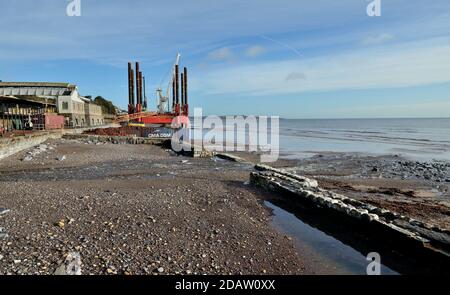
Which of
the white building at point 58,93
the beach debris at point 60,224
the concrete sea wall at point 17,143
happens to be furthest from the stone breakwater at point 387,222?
the white building at point 58,93

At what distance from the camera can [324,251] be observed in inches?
253

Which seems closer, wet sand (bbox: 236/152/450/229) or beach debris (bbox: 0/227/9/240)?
beach debris (bbox: 0/227/9/240)

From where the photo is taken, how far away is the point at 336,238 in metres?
7.11

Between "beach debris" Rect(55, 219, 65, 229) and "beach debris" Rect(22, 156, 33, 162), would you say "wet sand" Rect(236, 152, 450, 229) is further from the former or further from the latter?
"beach debris" Rect(22, 156, 33, 162)

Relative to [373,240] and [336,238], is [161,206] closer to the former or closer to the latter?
[336,238]

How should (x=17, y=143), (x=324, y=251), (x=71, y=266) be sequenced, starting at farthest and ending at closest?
(x=17, y=143) < (x=324, y=251) < (x=71, y=266)

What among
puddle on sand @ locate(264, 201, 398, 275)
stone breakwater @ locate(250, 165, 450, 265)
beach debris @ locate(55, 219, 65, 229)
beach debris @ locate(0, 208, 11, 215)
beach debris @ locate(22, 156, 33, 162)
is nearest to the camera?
puddle on sand @ locate(264, 201, 398, 275)

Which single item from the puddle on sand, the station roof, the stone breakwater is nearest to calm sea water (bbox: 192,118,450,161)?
the stone breakwater

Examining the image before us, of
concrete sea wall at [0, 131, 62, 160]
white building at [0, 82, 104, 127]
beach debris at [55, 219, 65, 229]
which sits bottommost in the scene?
beach debris at [55, 219, 65, 229]

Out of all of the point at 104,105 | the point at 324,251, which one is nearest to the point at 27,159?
the point at 324,251

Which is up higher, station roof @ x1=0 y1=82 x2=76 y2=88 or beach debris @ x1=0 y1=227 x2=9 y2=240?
station roof @ x1=0 y1=82 x2=76 y2=88

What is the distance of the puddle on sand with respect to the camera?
18.7 feet

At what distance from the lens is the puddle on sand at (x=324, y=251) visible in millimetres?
5688

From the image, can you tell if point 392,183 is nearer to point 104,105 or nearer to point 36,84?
point 36,84
